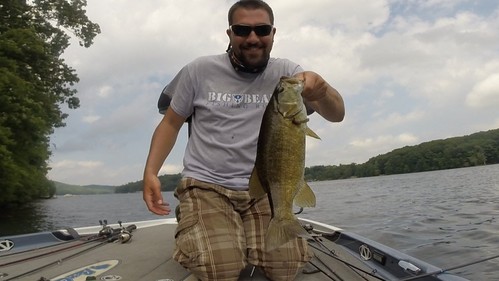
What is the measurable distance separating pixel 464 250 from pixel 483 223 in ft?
11.1

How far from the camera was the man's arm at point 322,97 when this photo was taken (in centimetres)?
299

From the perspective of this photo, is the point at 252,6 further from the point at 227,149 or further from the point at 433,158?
the point at 433,158

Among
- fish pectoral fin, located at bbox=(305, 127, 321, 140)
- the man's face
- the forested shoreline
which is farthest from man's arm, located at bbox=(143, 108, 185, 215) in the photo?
the forested shoreline

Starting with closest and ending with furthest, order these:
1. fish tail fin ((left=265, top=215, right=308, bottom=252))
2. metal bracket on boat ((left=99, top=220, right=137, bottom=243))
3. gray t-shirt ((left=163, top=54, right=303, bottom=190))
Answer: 1. fish tail fin ((left=265, top=215, right=308, bottom=252))
2. gray t-shirt ((left=163, top=54, right=303, bottom=190))
3. metal bracket on boat ((left=99, top=220, right=137, bottom=243))

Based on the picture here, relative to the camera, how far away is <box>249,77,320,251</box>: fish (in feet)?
8.83

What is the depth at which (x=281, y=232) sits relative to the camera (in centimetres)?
287

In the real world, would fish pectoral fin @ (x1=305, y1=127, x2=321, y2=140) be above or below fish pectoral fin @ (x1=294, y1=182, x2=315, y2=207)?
above

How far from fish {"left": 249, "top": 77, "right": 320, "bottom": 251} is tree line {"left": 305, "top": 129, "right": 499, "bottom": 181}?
2692 inches

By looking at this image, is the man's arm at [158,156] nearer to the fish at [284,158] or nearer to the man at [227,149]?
the man at [227,149]

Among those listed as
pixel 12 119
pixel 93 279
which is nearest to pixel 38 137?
pixel 12 119

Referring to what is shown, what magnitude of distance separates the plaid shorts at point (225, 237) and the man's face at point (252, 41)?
109 cm

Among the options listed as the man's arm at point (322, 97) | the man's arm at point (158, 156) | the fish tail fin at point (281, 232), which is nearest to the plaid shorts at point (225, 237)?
the man's arm at point (158, 156)

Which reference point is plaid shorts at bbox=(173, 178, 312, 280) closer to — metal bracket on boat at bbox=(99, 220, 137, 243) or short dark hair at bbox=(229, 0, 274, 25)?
short dark hair at bbox=(229, 0, 274, 25)

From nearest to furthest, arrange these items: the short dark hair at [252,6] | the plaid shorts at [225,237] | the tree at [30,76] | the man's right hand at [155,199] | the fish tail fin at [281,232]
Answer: the fish tail fin at [281,232] → the plaid shorts at [225,237] → the man's right hand at [155,199] → the short dark hair at [252,6] → the tree at [30,76]
